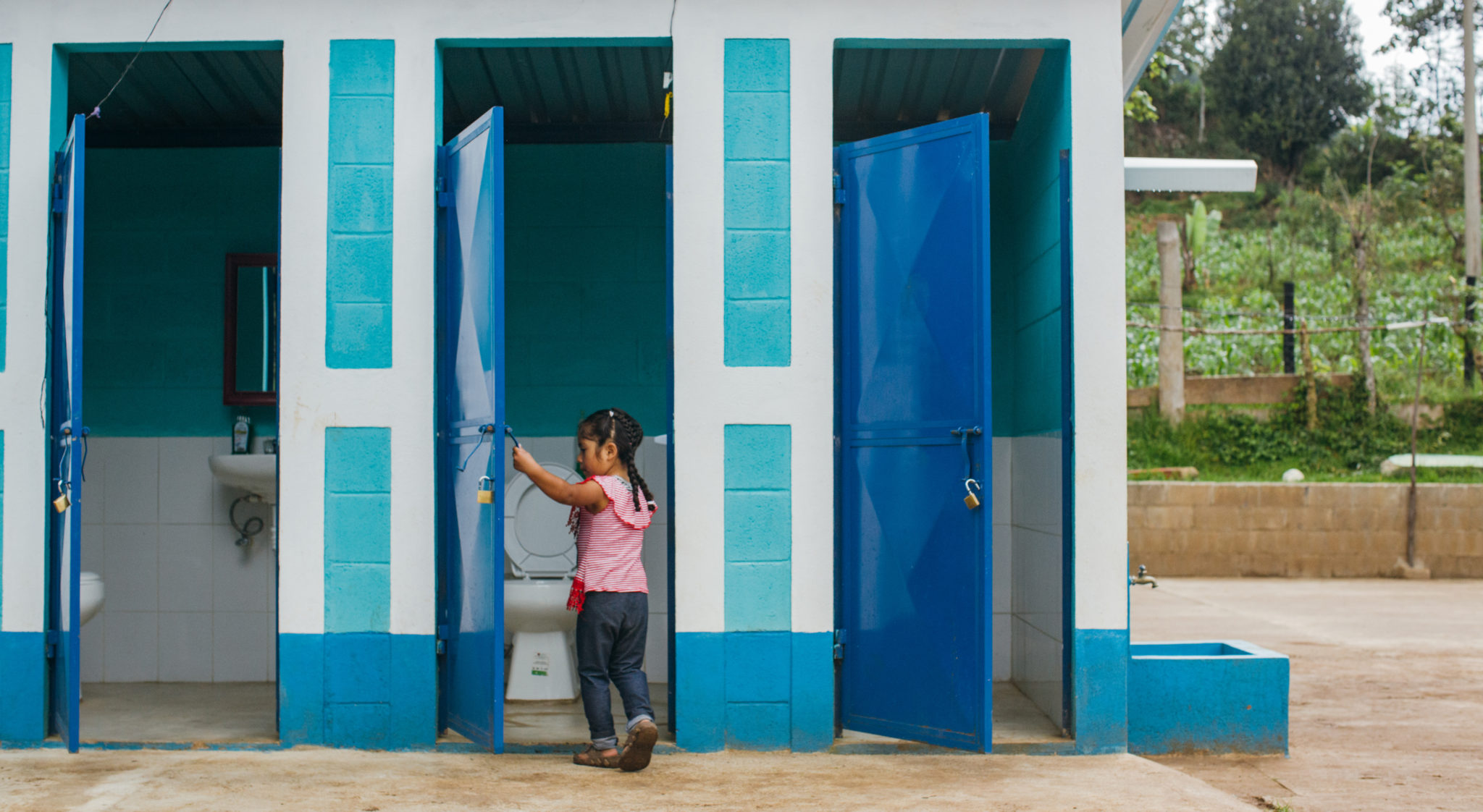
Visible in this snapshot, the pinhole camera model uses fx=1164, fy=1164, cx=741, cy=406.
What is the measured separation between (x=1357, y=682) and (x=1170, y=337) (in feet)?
28.3

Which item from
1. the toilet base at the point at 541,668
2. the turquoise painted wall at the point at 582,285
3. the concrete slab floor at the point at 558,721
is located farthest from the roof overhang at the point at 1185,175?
the toilet base at the point at 541,668

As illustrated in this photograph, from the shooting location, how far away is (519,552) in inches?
212

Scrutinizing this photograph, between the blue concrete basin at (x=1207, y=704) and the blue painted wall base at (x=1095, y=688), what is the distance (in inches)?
9.1

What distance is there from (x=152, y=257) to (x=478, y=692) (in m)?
3.11

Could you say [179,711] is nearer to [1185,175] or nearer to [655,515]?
[655,515]

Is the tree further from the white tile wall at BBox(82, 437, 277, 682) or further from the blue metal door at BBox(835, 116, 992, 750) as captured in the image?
the white tile wall at BBox(82, 437, 277, 682)

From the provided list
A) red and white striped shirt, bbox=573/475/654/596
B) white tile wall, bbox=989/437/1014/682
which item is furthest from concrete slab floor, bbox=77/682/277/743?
white tile wall, bbox=989/437/1014/682

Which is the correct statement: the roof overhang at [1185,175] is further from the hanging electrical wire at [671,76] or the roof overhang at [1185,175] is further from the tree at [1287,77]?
the tree at [1287,77]

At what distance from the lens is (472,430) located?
4.11m

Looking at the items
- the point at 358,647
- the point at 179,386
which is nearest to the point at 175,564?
the point at 179,386

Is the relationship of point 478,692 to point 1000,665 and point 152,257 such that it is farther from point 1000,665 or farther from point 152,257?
point 152,257

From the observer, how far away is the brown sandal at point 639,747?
3918 millimetres

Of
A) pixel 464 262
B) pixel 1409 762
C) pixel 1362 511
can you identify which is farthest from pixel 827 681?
pixel 1362 511

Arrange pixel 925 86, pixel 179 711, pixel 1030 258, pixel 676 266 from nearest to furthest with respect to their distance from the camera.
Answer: pixel 676 266 → pixel 179 711 → pixel 1030 258 → pixel 925 86
